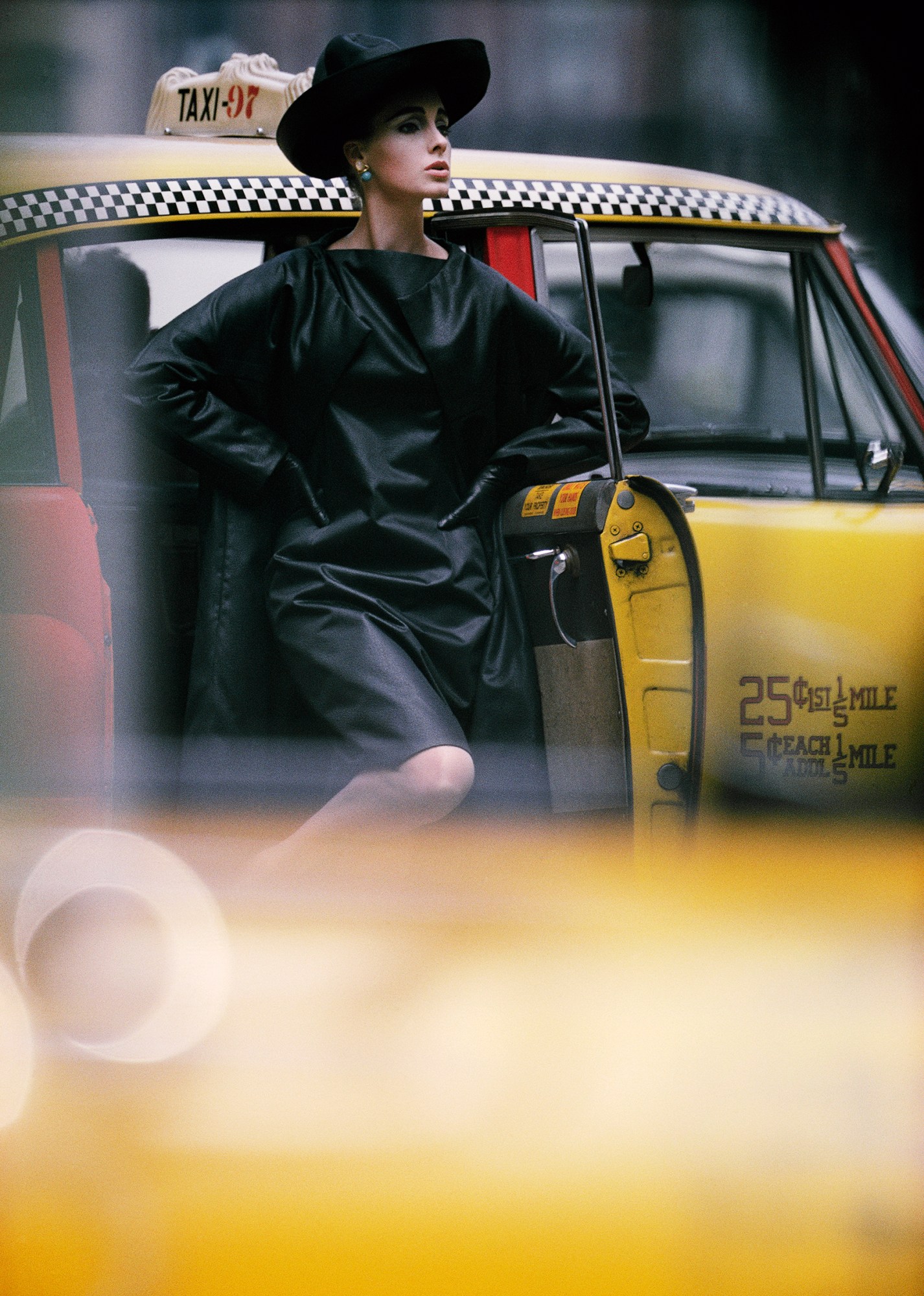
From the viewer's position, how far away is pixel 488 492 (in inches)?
79.8

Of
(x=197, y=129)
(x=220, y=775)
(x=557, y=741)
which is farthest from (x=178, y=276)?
(x=557, y=741)

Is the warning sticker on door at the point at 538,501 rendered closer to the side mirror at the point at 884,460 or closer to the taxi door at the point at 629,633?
the taxi door at the point at 629,633

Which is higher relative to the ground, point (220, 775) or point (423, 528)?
point (423, 528)

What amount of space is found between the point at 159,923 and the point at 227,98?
1280 millimetres

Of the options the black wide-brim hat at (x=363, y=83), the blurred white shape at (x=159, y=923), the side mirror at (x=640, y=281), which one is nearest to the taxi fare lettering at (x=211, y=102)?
the black wide-brim hat at (x=363, y=83)

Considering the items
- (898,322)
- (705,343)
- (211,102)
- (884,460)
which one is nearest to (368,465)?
(211,102)

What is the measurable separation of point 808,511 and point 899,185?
2.46ft

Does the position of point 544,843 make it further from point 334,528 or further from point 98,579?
point 98,579

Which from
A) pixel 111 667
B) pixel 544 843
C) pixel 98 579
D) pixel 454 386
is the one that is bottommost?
pixel 544 843

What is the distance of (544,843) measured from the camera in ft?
6.13

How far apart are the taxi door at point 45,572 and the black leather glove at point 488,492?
21.8 inches

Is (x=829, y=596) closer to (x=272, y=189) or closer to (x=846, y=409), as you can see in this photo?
(x=846, y=409)

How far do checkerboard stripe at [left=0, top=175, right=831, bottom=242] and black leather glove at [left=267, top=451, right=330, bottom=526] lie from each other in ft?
1.91

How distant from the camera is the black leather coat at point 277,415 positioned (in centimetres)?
191
